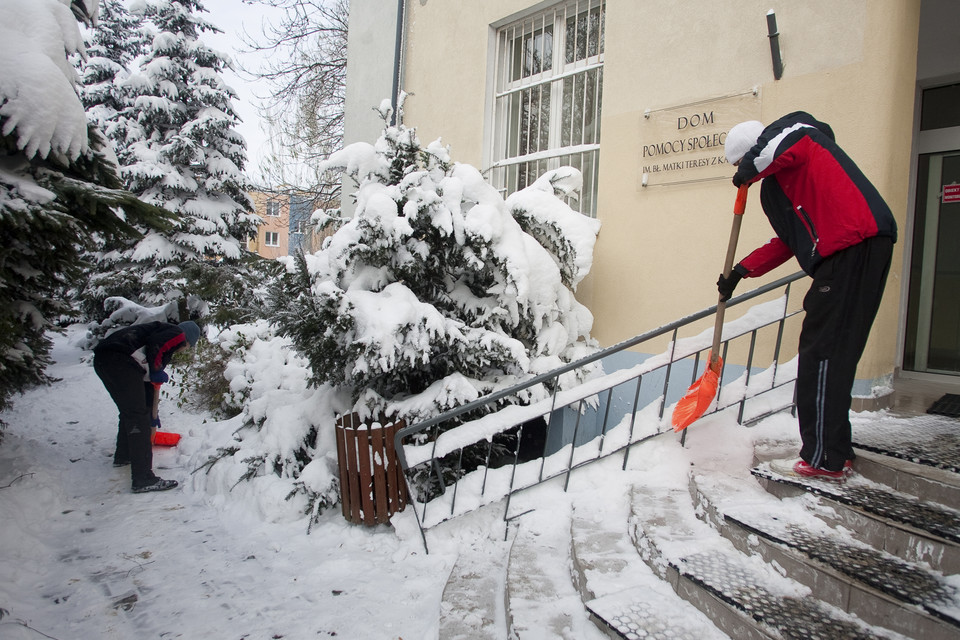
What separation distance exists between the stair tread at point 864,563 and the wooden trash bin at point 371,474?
1.96 meters

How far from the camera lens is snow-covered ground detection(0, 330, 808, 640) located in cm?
257

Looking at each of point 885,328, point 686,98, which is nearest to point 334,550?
point 885,328

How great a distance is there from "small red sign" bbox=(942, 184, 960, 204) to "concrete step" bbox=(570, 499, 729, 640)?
4.24 metres

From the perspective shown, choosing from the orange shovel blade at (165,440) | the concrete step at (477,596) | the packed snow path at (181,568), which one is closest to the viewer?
the concrete step at (477,596)

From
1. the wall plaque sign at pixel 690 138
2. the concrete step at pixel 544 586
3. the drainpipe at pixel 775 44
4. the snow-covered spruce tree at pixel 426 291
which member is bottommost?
the concrete step at pixel 544 586

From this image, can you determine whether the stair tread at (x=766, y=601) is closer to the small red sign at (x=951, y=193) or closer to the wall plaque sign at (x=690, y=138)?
the wall plaque sign at (x=690, y=138)

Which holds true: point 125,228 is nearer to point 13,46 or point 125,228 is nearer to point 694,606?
point 13,46

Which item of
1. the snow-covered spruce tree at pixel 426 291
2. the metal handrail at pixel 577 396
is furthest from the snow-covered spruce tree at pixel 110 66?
the metal handrail at pixel 577 396

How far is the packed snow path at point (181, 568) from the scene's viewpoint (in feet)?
8.38

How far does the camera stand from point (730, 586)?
79.4 inches

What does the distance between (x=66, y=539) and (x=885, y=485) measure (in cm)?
466

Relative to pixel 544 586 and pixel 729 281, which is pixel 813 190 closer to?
pixel 729 281

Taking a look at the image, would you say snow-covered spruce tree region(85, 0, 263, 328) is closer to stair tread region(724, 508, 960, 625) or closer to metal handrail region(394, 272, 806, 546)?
metal handrail region(394, 272, 806, 546)

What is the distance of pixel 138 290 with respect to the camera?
32.0ft
